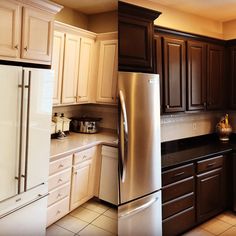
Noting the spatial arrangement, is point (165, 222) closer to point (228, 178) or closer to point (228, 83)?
point (228, 178)

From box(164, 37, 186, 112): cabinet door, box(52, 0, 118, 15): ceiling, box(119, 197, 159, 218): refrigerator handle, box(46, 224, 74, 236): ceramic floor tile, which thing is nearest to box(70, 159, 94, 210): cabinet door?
box(46, 224, 74, 236): ceramic floor tile

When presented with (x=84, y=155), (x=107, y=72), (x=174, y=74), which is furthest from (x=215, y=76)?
(x=84, y=155)

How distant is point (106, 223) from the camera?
193 cm

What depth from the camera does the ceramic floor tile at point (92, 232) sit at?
186 cm

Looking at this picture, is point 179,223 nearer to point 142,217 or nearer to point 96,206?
point 142,217

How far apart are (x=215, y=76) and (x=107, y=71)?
1911mm

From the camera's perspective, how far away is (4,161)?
1.60 meters

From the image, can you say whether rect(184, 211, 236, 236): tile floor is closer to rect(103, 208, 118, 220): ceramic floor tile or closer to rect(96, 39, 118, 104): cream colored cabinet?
rect(103, 208, 118, 220): ceramic floor tile

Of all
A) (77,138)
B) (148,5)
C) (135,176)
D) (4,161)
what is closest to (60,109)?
(77,138)

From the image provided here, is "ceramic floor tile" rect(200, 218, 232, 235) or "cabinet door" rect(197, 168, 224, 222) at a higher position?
"cabinet door" rect(197, 168, 224, 222)

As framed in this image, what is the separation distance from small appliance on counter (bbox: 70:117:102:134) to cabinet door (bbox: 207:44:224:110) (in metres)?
1.87

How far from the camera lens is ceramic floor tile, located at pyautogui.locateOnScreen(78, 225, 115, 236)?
1.86 meters

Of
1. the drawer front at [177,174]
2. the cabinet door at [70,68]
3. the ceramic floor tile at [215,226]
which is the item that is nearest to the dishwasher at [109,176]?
the cabinet door at [70,68]

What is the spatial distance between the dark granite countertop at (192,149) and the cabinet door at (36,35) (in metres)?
1.40
